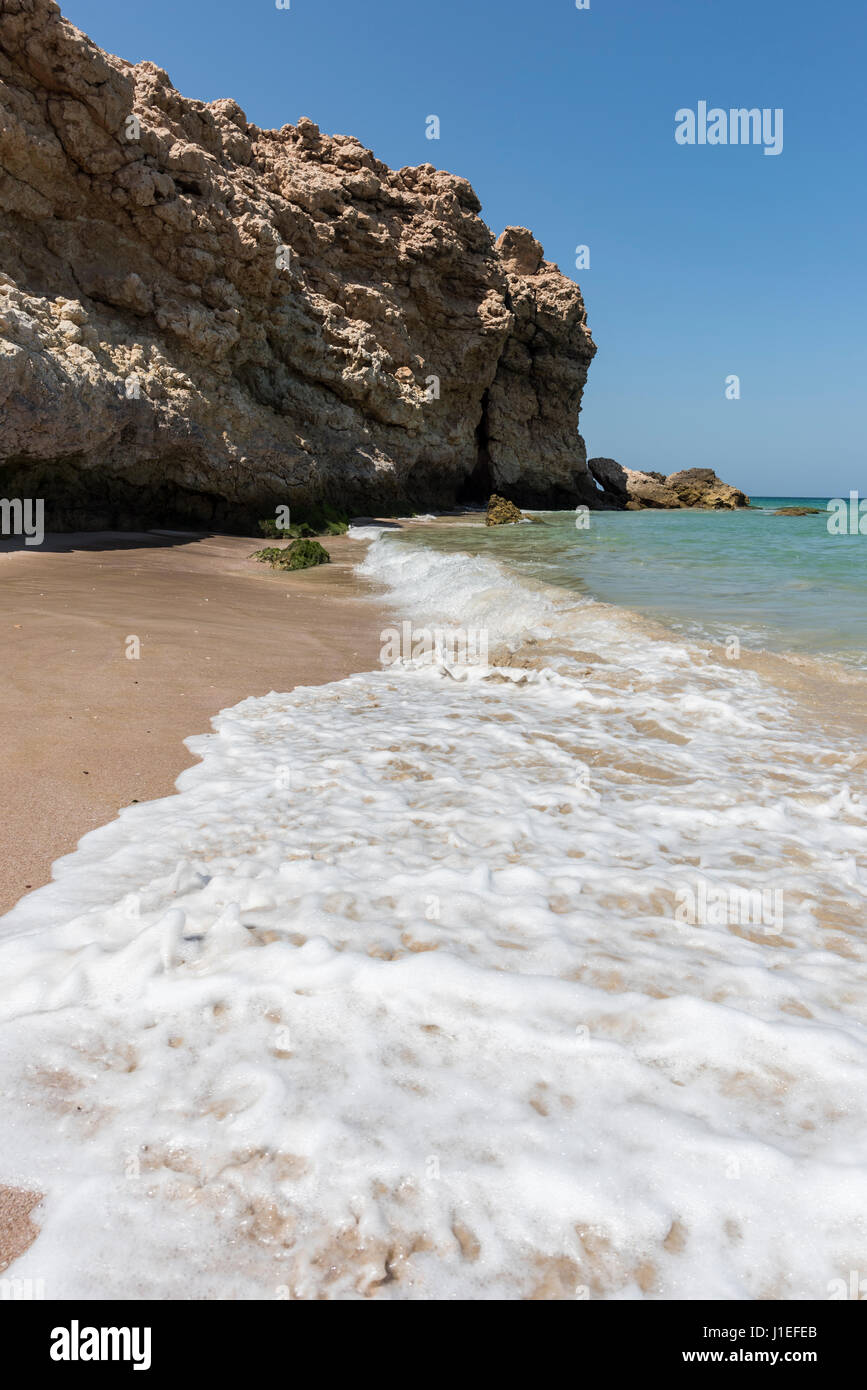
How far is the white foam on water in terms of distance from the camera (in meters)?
1.61

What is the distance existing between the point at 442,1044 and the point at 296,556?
1306 centimetres

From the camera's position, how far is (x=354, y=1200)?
1.69 m

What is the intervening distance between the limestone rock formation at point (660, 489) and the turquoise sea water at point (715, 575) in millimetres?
23992

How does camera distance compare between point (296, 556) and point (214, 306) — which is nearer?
point (296, 556)

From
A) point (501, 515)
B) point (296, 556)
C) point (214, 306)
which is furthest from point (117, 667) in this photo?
point (501, 515)

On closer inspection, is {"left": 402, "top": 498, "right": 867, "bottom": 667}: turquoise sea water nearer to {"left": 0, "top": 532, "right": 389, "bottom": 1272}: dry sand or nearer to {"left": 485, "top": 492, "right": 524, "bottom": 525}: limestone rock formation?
{"left": 485, "top": 492, "right": 524, "bottom": 525}: limestone rock formation

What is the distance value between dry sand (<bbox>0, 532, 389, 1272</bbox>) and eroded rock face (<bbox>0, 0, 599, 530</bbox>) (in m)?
4.96

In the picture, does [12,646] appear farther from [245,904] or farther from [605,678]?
[605,678]

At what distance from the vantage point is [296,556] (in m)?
14.4

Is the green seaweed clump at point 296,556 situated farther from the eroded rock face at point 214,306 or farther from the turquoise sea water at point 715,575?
the eroded rock face at point 214,306

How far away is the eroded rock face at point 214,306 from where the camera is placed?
50.7ft

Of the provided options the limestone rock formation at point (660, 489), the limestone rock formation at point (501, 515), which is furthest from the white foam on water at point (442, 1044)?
the limestone rock formation at point (660, 489)

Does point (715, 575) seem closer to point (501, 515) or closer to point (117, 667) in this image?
point (117, 667)

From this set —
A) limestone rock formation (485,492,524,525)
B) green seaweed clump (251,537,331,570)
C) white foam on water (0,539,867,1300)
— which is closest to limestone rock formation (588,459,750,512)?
limestone rock formation (485,492,524,525)
